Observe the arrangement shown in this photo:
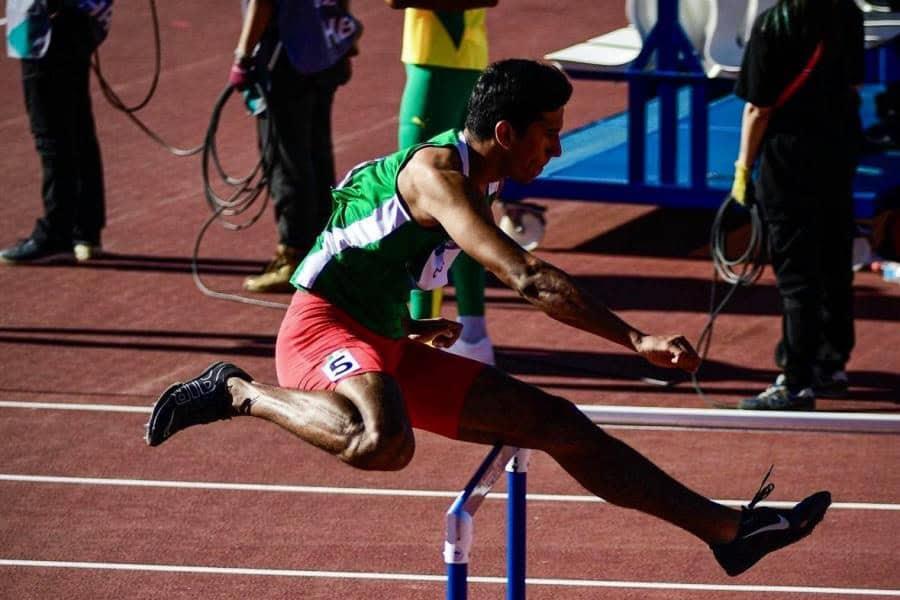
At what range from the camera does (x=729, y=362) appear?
832 centimetres

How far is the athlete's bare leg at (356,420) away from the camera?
4574 millimetres

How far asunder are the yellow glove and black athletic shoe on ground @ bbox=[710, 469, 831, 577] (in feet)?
9.01

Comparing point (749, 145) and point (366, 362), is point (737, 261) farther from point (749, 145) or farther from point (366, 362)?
point (366, 362)

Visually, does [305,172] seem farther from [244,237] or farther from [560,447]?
[560,447]

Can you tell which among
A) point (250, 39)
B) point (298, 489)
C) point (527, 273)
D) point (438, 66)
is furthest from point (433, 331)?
point (250, 39)

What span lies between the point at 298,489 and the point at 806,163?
263 centimetres

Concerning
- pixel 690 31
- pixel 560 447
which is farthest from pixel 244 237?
pixel 560 447

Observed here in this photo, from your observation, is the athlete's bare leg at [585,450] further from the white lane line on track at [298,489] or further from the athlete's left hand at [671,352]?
the white lane line on track at [298,489]

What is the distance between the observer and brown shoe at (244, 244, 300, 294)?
9.24 meters

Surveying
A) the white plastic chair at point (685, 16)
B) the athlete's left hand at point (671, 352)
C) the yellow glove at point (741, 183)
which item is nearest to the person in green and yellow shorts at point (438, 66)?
the yellow glove at point (741, 183)

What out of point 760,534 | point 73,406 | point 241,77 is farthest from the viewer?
point 241,77

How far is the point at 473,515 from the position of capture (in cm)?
432

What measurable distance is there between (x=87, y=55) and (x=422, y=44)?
8.47ft

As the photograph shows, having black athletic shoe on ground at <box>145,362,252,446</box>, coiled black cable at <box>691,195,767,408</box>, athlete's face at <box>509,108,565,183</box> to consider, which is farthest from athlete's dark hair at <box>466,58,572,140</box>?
coiled black cable at <box>691,195,767,408</box>
